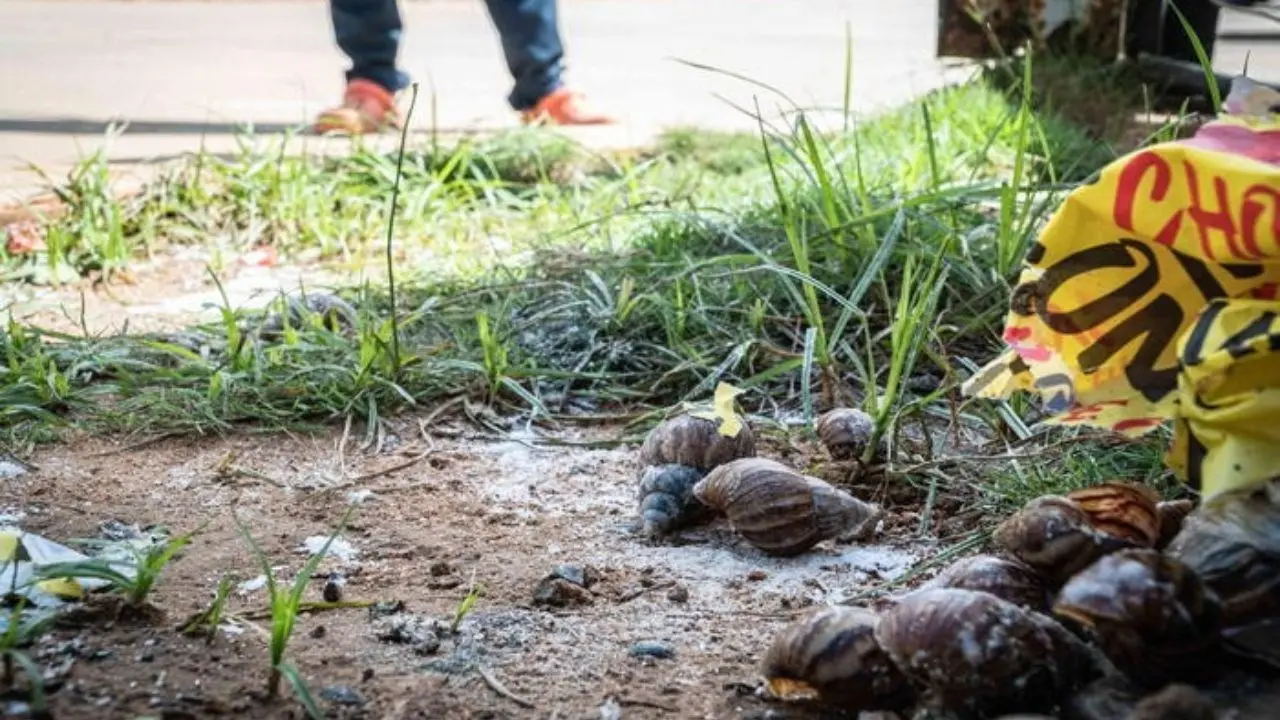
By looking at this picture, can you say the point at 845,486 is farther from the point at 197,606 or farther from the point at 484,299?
the point at 484,299

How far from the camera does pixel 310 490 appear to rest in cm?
214

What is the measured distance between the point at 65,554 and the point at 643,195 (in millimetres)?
2148

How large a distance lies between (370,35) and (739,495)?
332cm

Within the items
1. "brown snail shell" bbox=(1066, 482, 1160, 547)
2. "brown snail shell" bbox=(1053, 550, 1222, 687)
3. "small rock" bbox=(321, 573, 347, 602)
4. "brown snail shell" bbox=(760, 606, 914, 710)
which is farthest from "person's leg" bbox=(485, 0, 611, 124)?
"brown snail shell" bbox=(1053, 550, 1222, 687)

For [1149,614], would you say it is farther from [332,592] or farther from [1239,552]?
[332,592]

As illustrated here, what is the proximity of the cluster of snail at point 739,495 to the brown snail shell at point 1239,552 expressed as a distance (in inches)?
19.8

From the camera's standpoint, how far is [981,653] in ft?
4.18

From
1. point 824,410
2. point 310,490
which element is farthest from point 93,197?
point 824,410

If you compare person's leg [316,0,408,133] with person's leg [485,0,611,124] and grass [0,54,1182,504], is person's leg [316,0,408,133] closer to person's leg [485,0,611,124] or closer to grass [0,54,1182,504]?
person's leg [485,0,611,124]

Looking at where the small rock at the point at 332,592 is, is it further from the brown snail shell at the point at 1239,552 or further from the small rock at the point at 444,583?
the brown snail shell at the point at 1239,552

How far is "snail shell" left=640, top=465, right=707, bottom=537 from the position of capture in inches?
75.1

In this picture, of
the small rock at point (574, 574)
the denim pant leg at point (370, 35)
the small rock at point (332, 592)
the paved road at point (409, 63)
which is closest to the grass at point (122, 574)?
the small rock at point (332, 592)

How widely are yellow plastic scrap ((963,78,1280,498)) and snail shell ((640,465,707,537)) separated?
366 mm

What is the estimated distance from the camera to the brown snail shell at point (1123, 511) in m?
1.50
